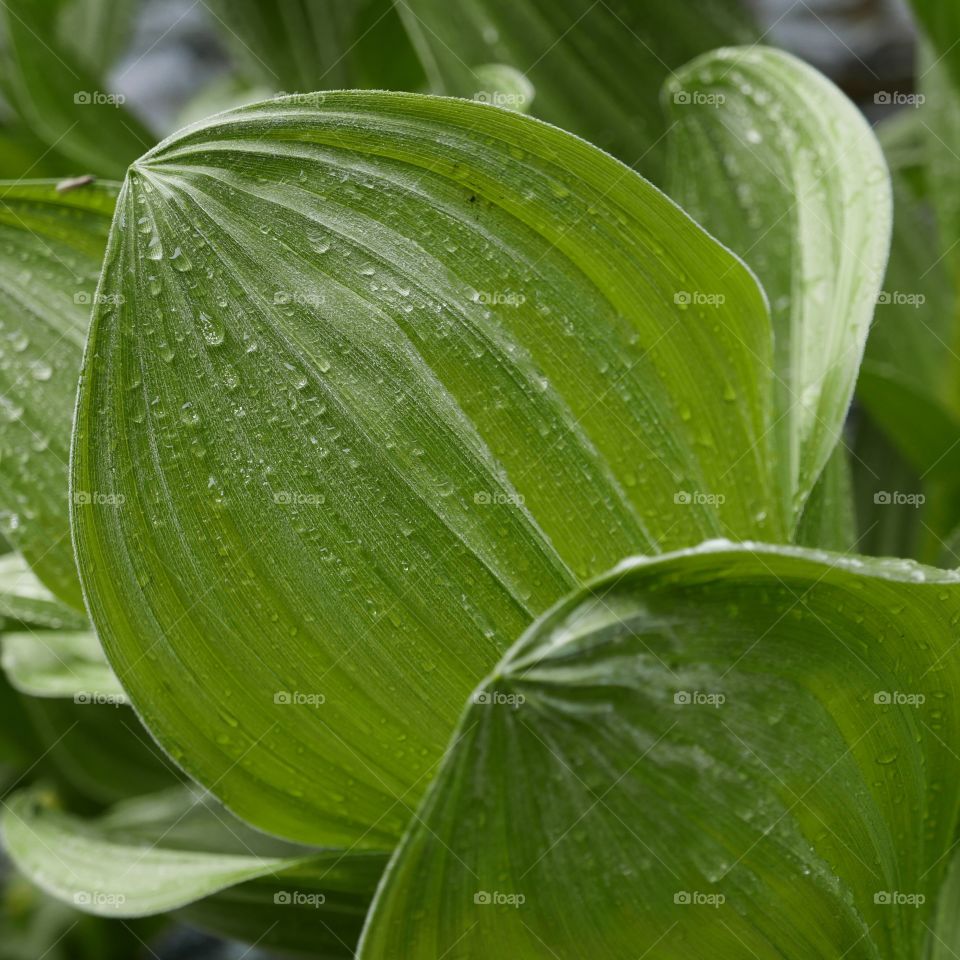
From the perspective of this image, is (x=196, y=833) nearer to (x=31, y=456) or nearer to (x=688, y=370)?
(x=31, y=456)

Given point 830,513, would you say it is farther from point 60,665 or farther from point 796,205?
point 60,665

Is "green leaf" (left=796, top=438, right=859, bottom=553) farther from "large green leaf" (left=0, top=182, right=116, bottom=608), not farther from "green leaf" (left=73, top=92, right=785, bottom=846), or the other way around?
"large green leaf" (left=0, top=182, right=116, bottom=608)

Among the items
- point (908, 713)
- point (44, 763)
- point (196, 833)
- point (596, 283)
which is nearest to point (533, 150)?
point (596, 283)

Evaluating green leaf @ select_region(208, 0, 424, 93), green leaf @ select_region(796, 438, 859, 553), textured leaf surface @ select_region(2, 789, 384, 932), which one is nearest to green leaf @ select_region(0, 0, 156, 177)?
green leaf @ select_region(208, 0, 424, 93)

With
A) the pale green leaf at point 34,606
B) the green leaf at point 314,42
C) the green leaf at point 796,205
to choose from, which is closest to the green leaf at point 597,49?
the green leaf at point 796,205

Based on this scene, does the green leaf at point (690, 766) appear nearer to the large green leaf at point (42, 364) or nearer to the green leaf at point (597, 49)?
the large green leaf at point (42, 364)
